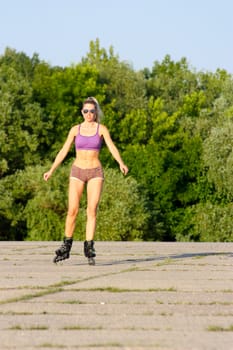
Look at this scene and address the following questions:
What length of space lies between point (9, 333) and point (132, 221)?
6122 cm

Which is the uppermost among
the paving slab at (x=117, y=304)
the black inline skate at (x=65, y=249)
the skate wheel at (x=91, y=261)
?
the black inline skate at (x=65, y=249)

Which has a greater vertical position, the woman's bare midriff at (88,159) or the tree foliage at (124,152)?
the tree foliage at (124,152)

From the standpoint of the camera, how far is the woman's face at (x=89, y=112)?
13406mm

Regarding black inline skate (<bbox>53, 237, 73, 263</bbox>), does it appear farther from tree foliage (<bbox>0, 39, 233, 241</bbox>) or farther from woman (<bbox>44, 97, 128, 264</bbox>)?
tree foliage (<bbox>0, 39, 233, 241</bbox>)

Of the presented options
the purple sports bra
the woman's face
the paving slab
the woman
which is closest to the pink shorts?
the woman

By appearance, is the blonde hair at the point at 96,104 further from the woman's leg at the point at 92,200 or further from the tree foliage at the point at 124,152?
the tree foliage at the point at 124,152

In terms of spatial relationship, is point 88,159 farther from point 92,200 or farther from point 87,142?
point 92,200

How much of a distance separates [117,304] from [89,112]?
5181 millimetres

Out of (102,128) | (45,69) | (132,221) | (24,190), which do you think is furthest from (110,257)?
(45,69)

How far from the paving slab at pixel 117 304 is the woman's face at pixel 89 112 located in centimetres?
178

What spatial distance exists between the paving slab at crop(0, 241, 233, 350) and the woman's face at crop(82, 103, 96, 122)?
5.84 feet

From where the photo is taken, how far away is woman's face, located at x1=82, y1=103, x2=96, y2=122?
1341 centimetres

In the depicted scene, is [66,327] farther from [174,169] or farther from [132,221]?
[174,169]

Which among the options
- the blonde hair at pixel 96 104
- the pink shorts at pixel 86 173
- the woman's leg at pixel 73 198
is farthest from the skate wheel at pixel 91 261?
the blonde hair at pixel 96 104
